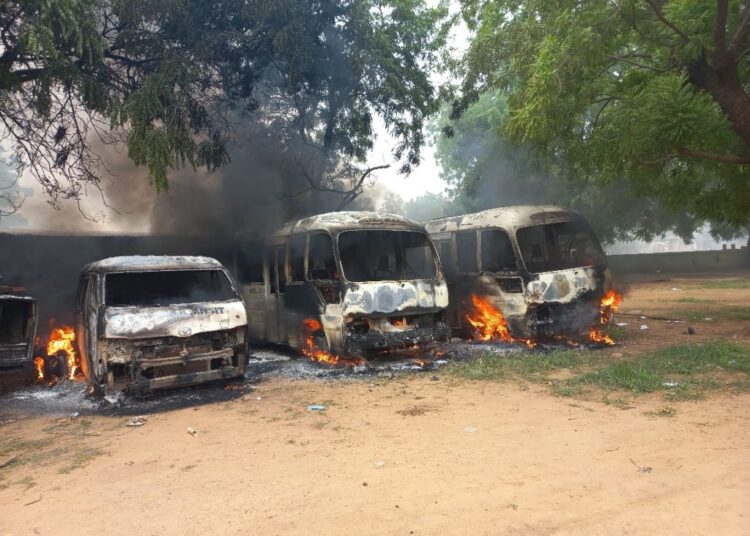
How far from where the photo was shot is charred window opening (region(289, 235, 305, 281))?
27.9ft

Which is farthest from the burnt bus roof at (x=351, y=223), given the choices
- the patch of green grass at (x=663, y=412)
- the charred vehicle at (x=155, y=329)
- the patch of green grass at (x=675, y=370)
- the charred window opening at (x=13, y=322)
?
the patch of green grass at (x=663, y=412)

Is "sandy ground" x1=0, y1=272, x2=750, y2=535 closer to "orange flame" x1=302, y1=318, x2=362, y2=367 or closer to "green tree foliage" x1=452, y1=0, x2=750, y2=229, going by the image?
"orange flame" x1=302, y1=318, x2=362, y2=367

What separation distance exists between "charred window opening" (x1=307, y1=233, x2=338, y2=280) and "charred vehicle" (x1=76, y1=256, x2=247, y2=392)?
134cm

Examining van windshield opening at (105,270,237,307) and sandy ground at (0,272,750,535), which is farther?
van windshield opening at (105,270,237,307)

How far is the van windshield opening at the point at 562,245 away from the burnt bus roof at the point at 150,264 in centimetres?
512

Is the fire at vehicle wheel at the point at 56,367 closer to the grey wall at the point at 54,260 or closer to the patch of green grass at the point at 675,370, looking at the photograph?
the grey wall at the point at 54,260

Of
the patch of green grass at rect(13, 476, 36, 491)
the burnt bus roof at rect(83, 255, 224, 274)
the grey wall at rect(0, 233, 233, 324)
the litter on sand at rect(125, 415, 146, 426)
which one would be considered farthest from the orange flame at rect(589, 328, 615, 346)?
the patch of green grass at rect(13, 476, 36, 491)

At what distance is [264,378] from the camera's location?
7676 mm

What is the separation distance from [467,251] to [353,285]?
3.00 metres

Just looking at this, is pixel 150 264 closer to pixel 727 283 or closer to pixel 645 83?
pixel 645 83

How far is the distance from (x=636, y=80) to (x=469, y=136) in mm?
18362

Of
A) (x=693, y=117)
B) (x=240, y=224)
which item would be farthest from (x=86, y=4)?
(x=693, y=117)

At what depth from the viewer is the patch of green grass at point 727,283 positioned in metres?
19.3

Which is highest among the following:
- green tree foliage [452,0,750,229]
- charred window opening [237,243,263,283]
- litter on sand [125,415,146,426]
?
green tree foliage [452,0,750,229]
